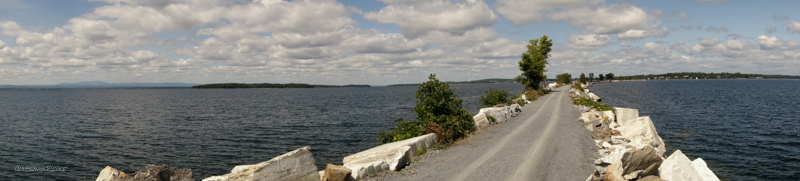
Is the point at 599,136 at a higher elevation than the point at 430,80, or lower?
lower

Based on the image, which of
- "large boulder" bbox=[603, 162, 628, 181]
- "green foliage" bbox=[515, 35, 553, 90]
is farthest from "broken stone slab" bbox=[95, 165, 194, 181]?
"green foliage" bbox=[515, 35, 553, 90]

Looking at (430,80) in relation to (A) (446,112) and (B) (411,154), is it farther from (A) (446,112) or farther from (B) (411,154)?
(B) (411,154)

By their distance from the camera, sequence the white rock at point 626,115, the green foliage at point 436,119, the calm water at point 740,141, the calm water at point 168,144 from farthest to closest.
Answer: the white rock at point 626,115, the calm water at point 168,144, the green foliage at point 436,119, the calm water at point 740,141

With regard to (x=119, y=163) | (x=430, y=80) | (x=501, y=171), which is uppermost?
(x=430, y=80)

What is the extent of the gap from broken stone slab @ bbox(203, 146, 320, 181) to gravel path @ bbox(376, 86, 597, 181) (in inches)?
105

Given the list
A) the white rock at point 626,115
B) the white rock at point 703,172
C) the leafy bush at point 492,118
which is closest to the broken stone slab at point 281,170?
the white rock at point 703,172

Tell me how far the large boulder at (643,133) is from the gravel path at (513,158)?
1.94m

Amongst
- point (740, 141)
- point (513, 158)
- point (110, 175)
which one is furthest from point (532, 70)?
point (110, 175)

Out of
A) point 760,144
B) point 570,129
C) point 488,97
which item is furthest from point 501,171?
point 488,97

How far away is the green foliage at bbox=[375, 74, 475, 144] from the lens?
2206 centimetres

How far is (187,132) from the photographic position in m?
37.8

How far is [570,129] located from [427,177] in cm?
1437

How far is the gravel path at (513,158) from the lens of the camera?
14406 millimetres

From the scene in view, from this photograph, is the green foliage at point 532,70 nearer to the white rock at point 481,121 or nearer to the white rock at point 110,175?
the white rock at point 481,121
